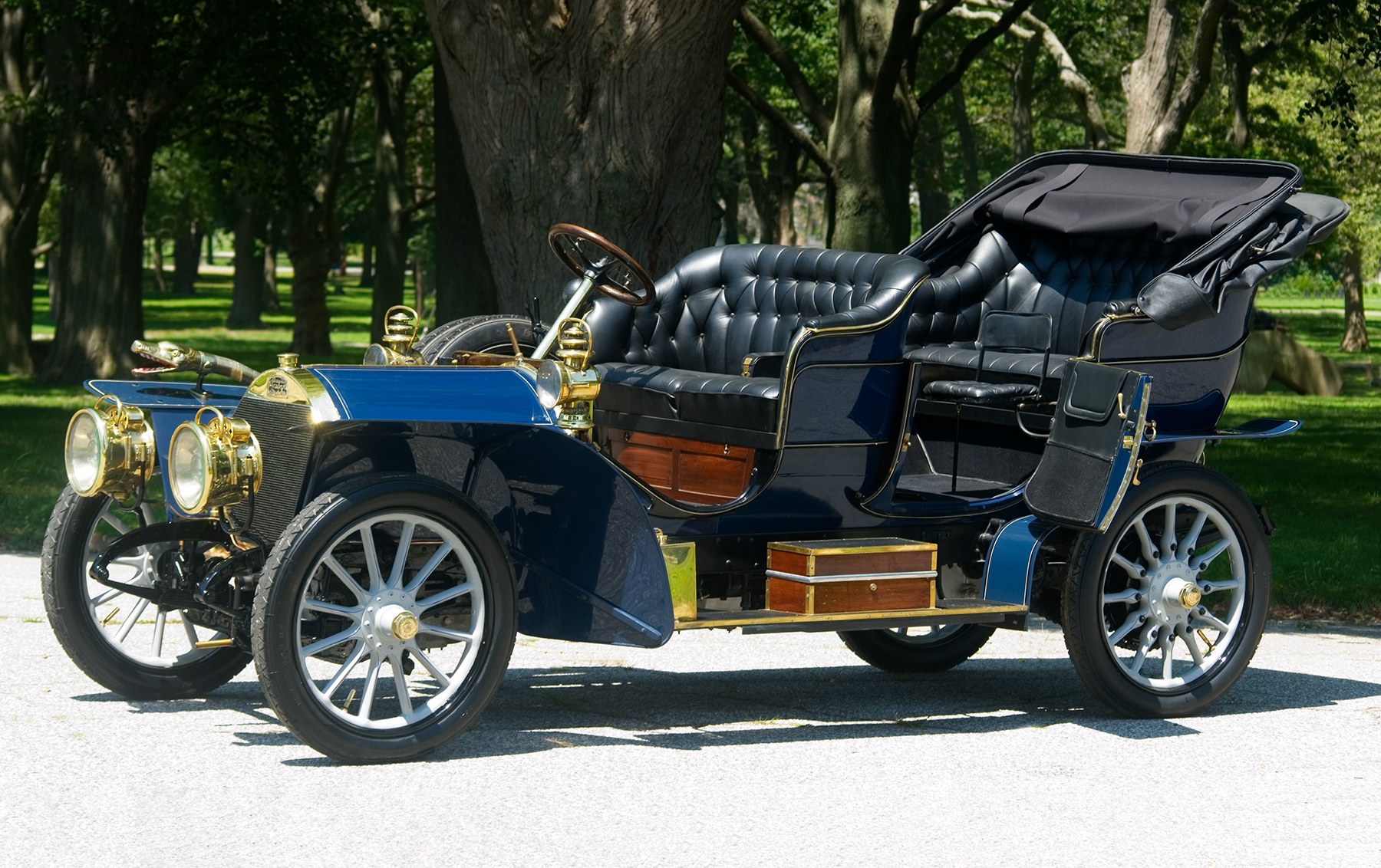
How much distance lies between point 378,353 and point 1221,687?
317cm

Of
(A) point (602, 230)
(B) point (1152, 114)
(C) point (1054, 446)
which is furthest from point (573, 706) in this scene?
(B) point (1152, 114)

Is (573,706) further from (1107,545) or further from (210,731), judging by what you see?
(1107,545)

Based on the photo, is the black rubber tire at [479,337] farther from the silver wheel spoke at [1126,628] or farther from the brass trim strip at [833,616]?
the silver wheel spoke at [1126,628]

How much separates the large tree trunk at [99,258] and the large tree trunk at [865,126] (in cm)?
886

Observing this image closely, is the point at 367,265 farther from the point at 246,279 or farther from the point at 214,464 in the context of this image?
the point at 214,464

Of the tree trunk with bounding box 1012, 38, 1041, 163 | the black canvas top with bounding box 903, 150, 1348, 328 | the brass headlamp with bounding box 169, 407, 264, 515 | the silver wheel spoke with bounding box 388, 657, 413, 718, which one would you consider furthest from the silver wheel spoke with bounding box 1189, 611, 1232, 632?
the tree trunk with bounding box 1012, 38, 1041, 163

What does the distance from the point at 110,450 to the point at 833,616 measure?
7.76 ft

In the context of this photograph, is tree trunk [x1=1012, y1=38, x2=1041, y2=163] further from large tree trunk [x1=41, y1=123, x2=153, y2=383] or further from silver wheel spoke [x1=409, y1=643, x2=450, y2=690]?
silver wheel spoke [x1=409, y1=643, x2=450, y2=690]

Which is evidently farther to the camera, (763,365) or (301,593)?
(763,365)

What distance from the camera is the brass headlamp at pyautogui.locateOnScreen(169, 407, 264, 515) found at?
5254mm

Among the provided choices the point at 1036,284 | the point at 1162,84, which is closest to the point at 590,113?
the point at 1036,284

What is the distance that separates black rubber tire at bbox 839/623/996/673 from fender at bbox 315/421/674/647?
66.1 inches

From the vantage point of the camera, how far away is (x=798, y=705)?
20.7 ft

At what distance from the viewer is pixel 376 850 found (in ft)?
14.1
